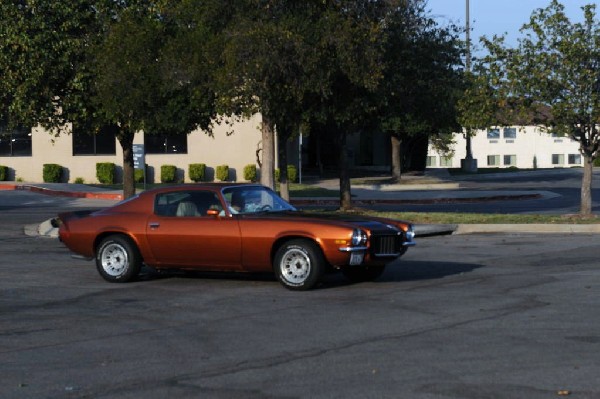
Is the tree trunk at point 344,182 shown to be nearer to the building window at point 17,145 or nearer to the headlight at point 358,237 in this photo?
the headlight at point 358,237

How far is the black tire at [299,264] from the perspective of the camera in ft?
42.1

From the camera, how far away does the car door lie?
1338 centimetres

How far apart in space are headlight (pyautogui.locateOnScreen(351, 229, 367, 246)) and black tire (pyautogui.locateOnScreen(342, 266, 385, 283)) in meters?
1.18

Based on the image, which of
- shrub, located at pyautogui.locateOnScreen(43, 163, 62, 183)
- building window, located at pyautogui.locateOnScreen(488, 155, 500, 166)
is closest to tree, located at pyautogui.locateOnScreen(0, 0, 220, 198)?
shrub, located at pyautogui.locateOnScreen(43, 163, 62, 183)

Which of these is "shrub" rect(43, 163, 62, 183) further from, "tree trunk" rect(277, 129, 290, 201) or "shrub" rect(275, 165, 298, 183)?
"tree trunk" rect(277, 129, 290, 201)

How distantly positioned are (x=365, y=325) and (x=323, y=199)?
26828 mm

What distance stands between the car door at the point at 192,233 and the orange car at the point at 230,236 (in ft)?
0.04

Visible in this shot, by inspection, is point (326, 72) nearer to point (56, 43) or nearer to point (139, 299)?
point (56, 43)

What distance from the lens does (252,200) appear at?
13.9m

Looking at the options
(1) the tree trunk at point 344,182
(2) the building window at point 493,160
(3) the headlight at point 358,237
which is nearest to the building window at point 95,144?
(1) the tree trunk at point 344,182

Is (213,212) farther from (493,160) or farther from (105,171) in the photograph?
(493,160)

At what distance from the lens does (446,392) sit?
7.46 m

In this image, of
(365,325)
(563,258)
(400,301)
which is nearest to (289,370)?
(365,325)

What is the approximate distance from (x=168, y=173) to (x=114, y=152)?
3.02 m
